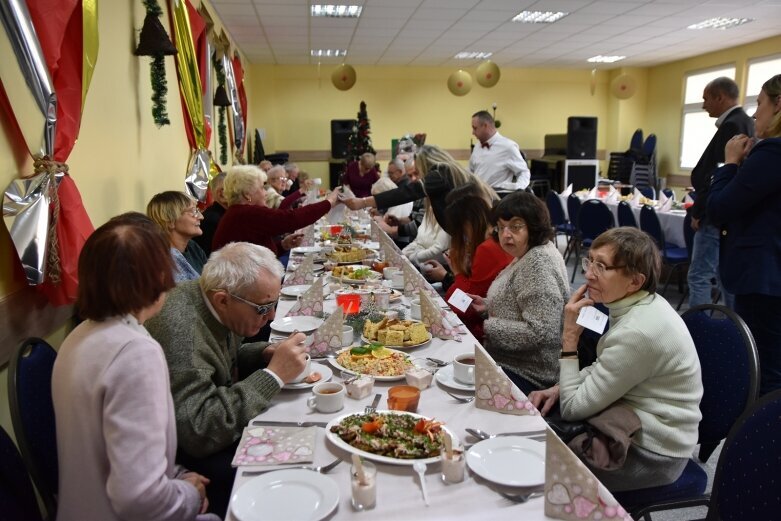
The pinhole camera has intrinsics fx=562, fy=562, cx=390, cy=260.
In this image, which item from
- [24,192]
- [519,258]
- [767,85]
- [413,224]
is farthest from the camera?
[413,224]

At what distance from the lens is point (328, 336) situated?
6.52 feet

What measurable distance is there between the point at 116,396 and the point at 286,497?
39 centimetres

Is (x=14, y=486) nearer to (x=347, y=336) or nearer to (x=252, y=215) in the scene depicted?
(x=347, y=336)

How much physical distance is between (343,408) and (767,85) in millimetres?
2472

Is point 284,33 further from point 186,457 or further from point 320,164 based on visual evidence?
point 186,457

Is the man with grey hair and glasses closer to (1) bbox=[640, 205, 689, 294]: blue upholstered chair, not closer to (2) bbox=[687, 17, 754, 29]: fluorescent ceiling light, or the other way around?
(1) bbox=[640, 205, 689, 294]: blue upholstered chair

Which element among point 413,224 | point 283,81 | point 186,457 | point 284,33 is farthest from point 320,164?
point 186,457

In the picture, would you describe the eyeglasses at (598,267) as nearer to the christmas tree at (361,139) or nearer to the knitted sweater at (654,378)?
the knitted sweater at (654,378)

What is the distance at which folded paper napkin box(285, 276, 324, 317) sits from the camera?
2.45 meters

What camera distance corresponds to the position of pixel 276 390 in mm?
1576

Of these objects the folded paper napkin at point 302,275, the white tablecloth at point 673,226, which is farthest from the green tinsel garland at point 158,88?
the white tablecloth at point 673,226

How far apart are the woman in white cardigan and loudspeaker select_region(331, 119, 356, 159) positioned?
1129 centimetres

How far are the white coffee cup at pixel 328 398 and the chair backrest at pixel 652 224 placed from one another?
16.0ft

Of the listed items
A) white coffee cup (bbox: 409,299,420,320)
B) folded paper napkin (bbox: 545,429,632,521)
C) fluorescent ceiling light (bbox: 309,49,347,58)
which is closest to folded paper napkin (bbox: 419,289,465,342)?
white coffee cup (bbox: 409,299,420,320)
